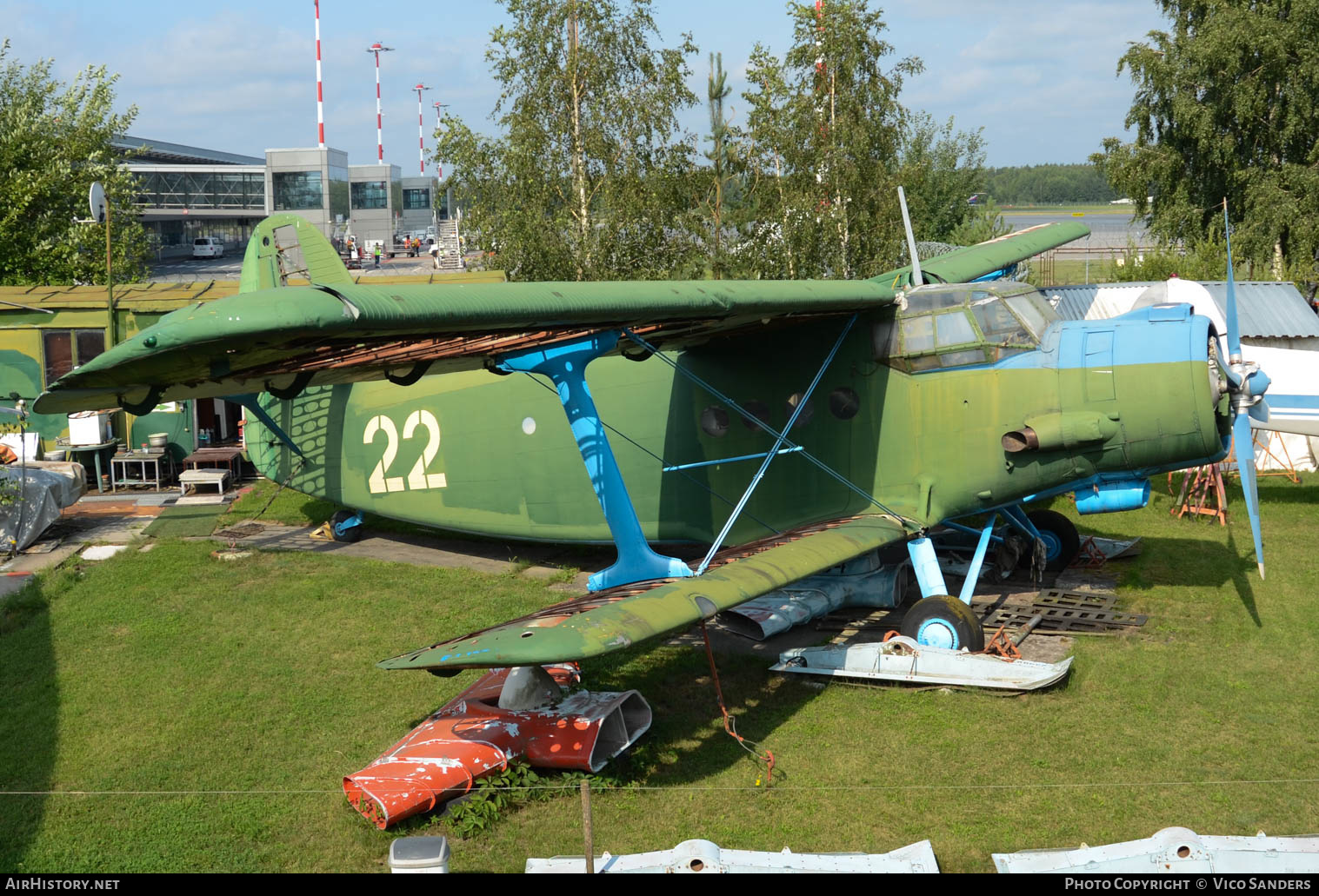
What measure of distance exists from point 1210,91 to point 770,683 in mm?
28990

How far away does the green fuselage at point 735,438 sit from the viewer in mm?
9375

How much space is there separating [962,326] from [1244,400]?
2529 millimetres

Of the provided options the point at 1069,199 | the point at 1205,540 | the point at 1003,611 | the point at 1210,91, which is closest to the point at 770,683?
the point at 1003,611

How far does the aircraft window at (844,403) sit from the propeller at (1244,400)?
323 cm

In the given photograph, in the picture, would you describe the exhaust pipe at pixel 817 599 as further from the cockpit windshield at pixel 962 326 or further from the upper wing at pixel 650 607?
the cockpit windshield at pixel 962 326

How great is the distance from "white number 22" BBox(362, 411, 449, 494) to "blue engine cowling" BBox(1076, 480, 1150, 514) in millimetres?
7489

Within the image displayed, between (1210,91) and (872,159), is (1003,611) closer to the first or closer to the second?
(872,159)

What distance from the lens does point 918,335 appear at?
33.0 ft

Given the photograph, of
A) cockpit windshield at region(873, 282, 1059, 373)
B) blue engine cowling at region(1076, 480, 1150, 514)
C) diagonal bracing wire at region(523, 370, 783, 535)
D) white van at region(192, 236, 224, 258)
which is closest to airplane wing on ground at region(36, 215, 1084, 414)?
cockpit windshield at region(873, 282, 1059, 373)

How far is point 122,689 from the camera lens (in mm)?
9336

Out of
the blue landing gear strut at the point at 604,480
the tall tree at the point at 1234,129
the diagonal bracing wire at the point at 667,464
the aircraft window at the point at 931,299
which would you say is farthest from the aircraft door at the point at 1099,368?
the tall tree at the point at 1234,129

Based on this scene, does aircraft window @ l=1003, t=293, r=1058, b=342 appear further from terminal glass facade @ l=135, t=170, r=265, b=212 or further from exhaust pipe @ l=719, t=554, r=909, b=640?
terminal glass facade @ l=135, t=170, r=265, b=212

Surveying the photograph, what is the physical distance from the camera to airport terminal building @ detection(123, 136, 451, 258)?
232 feet
